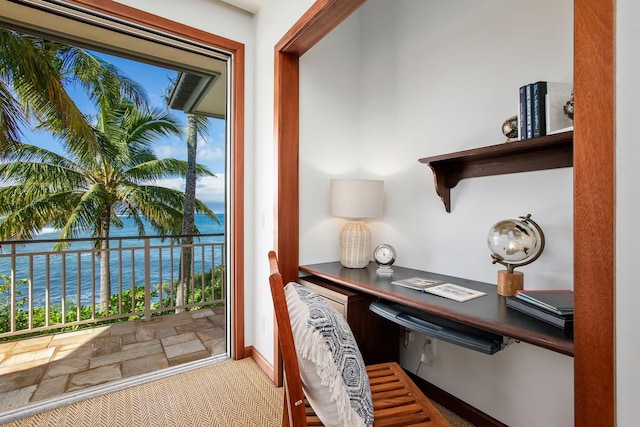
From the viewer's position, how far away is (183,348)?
2.63 meters

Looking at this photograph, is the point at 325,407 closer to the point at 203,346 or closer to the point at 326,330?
the point at 326,330

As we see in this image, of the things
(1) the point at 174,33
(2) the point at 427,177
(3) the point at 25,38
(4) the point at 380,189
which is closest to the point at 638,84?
(2) the point at 427,177

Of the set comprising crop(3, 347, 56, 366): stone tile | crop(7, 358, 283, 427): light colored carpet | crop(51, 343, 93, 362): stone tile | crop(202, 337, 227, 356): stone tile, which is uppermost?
crop(7, 358, 283, 427): light colored carpet

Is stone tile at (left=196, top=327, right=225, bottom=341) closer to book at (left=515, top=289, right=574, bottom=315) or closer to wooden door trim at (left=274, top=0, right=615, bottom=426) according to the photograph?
book at (left=515, top=289, right=574, bottom=315)

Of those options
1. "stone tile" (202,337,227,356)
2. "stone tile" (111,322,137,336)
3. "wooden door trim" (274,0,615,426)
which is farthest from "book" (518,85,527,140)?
"stone tile" (111,322,137,336)

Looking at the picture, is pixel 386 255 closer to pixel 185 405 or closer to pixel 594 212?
pixel 594 212

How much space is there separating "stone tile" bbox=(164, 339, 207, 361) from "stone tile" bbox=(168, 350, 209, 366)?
1.7 inches

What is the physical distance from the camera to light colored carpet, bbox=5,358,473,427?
1653mm

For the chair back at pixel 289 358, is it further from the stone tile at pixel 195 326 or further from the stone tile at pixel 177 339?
the stone tile at pixel 195 326

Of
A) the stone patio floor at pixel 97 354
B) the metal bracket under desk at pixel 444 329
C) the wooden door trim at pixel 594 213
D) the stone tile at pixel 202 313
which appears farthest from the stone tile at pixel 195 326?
the wooden door trim at pixel 594 213

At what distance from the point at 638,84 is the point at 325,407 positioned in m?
1.07

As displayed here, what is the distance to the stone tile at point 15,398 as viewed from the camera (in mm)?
1803

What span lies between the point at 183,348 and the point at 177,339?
0.23 metres

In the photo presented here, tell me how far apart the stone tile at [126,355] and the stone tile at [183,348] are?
9 centimetres
